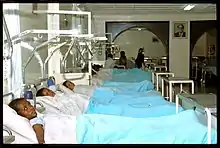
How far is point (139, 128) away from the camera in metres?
1.36

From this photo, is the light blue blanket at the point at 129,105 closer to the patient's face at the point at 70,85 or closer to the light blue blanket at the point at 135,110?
the light blue blanket at the point at 135,110

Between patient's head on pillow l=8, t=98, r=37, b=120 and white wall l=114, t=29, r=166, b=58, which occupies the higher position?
white wall l=114, t=29, r=166, b=58

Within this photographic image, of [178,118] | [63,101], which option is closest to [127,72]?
[63,101]

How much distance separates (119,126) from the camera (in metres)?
1.39

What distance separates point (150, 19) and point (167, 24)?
14.2 inches

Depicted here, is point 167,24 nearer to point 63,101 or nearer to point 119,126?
point 63,101

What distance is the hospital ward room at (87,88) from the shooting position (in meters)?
1.15

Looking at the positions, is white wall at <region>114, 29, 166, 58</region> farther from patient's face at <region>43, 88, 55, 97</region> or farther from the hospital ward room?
patient's face at <region>43, 88, 55, 97</region>

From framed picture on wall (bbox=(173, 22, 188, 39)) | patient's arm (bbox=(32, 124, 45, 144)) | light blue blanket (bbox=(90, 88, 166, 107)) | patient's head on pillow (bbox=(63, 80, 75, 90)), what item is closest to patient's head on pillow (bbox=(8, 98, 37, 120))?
patient's arm (bbox=(32, 124, 45, 144))

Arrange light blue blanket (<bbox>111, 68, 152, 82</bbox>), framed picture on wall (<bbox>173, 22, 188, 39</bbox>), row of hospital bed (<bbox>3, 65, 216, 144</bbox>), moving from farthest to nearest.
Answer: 1. framed picture on wall (<bbox>173, 22, 188, 39</bbox>)
2. light blue blanket (<bbox>111, 68, 152, 82</bbox>)
3. row of hospital bed (<bbox>3, 65, 216, 144</bbox>)

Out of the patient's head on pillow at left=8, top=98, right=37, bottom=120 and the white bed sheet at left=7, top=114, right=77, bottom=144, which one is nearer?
the white bed sheet at left=7, top=114, right=77, bottom=144

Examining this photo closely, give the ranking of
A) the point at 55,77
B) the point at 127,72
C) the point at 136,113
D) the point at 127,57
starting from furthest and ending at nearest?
the point at 127,57 → the point at 127,72 → the point at 55,77 → the point at 136,113

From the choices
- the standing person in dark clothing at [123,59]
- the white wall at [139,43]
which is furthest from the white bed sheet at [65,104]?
the white wall at [139,43]

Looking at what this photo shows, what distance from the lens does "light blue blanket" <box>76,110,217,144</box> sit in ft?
3.96
